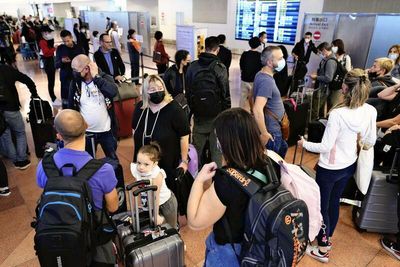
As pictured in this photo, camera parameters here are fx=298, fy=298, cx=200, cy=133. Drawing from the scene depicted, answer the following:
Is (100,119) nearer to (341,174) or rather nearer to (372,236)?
(341,174)

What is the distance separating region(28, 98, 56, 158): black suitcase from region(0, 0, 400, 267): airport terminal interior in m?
0.29

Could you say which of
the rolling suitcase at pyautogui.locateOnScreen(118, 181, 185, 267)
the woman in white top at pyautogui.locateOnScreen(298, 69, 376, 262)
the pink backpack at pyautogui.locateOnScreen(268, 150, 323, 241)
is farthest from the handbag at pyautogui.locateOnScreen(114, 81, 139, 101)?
the pink backpack at pyautogui.locateOnScreen(268, 150, 323, 241)

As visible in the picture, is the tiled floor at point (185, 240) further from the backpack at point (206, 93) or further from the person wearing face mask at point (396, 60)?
the person wearing face mask at point (396, 60)

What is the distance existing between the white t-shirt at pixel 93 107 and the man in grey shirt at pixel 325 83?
3666 mm

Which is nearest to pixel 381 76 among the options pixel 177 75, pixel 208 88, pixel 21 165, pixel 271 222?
pixel 208 88

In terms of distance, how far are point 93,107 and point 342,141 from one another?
2.24 meters

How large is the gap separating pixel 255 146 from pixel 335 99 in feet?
15.3

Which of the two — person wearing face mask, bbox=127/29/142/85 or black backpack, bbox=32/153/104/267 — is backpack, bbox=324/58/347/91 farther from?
person wearing face mask, bbox=127/29/142/85

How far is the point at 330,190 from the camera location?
2395 mm

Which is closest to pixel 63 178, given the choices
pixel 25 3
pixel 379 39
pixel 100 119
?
pixel 100 119

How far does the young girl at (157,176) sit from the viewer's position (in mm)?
2299

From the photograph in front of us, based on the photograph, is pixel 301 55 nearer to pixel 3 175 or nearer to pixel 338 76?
pixel 338 76

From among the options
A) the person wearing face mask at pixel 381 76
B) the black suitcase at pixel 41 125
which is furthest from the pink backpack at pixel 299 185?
the black suitcase at pixel 41 125

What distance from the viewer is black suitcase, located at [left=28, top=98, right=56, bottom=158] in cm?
427
